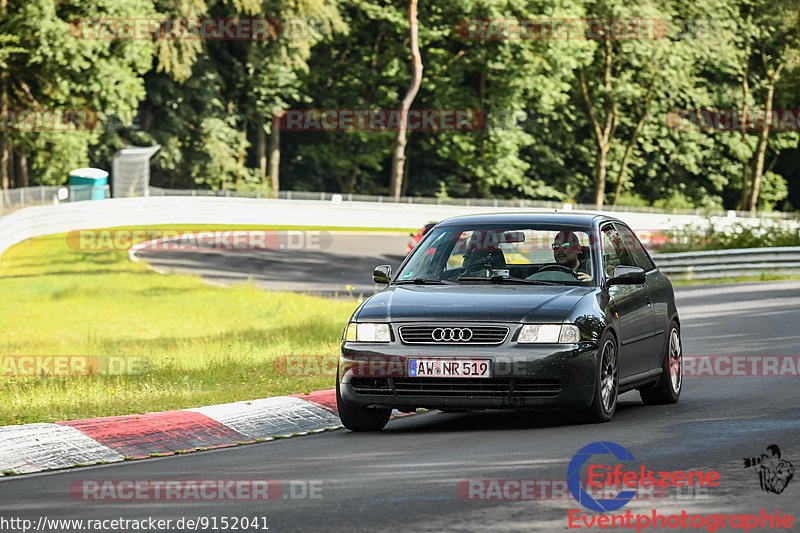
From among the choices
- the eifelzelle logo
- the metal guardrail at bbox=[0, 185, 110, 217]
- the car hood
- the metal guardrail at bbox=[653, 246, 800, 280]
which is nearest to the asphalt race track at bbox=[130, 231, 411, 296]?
the metal guardrail at bbox=[0, 185, 110, 217]

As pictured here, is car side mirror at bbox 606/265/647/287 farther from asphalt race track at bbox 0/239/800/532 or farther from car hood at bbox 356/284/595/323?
asphalt race track at bbox 0/239/800/532

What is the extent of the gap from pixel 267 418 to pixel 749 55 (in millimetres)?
68962

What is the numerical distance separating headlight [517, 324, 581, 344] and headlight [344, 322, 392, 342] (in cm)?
96

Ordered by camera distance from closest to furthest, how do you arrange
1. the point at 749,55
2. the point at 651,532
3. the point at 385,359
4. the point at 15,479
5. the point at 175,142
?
the point at 651,532
the point at 15,479
the point at 385,359
the point at 175,142
the point at 749,55

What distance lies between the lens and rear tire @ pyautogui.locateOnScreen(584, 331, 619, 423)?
9.12 m

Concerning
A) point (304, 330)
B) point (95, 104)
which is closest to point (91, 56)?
point (95, 104)

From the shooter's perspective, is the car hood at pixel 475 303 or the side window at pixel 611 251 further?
the side window at pixel 611 251

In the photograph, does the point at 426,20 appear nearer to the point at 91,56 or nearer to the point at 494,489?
the point at 91,56

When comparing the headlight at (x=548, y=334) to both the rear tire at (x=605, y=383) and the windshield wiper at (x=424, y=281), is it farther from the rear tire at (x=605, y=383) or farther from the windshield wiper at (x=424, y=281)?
the windshield wiper at (x=424, y=281)

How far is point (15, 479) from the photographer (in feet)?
25.3

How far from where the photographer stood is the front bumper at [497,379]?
881 centimetres

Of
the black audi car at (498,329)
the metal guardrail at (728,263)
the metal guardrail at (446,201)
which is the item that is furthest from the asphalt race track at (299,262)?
the black audi car at (498,329)

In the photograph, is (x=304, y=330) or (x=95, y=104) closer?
(x=304, y=330)

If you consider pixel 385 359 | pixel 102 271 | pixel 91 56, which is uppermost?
pixel 91 56
